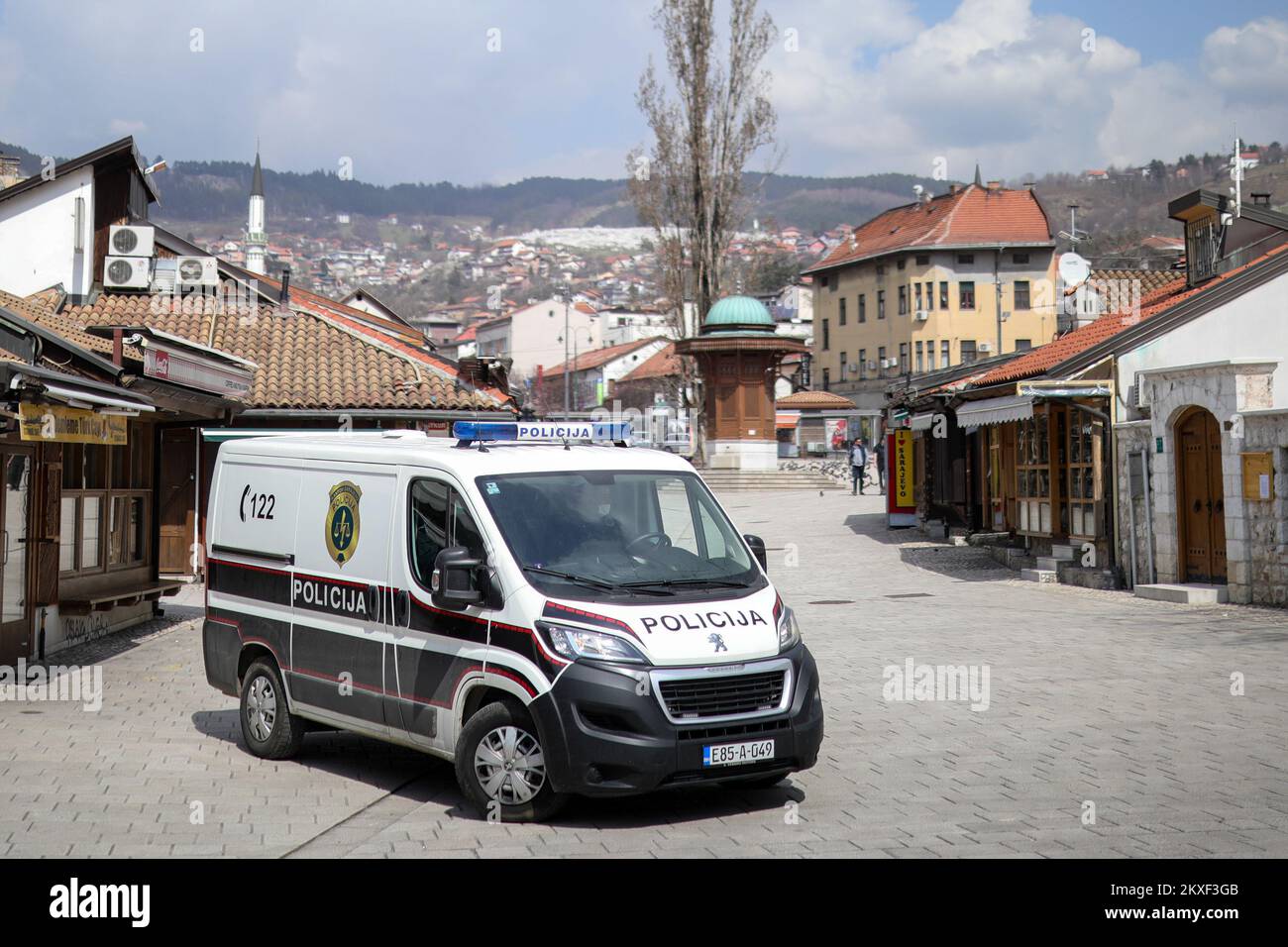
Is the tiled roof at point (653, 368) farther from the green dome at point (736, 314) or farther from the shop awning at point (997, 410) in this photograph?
the shop awning at point (997, 410)

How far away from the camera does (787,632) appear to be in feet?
26.0

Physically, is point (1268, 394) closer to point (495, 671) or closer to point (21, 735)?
point (495, 671)

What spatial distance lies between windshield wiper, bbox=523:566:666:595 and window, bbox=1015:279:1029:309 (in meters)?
72.6

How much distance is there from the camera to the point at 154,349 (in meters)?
15.1

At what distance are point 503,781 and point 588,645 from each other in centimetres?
96

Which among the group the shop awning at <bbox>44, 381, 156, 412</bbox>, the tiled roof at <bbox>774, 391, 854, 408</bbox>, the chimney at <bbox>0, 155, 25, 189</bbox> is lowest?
the shop awning at <bbox>44, 381, 156, 412</bbox>

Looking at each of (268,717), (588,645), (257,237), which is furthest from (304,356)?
(257,237)

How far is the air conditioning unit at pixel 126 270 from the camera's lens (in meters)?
25.5

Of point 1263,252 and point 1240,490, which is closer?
point 1240,490

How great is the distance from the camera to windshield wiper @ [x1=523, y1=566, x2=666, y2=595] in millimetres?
7722

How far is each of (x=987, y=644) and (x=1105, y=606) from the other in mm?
4374

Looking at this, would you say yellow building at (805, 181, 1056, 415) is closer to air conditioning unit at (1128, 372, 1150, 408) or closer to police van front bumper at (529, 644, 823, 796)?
air conditioning unit at (1128, 372, 1150, 408)

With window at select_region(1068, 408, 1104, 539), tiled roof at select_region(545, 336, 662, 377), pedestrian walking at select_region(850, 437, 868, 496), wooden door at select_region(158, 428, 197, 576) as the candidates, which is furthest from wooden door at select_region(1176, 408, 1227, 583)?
tiled roof at select_region(545, 336, 662, 377)
